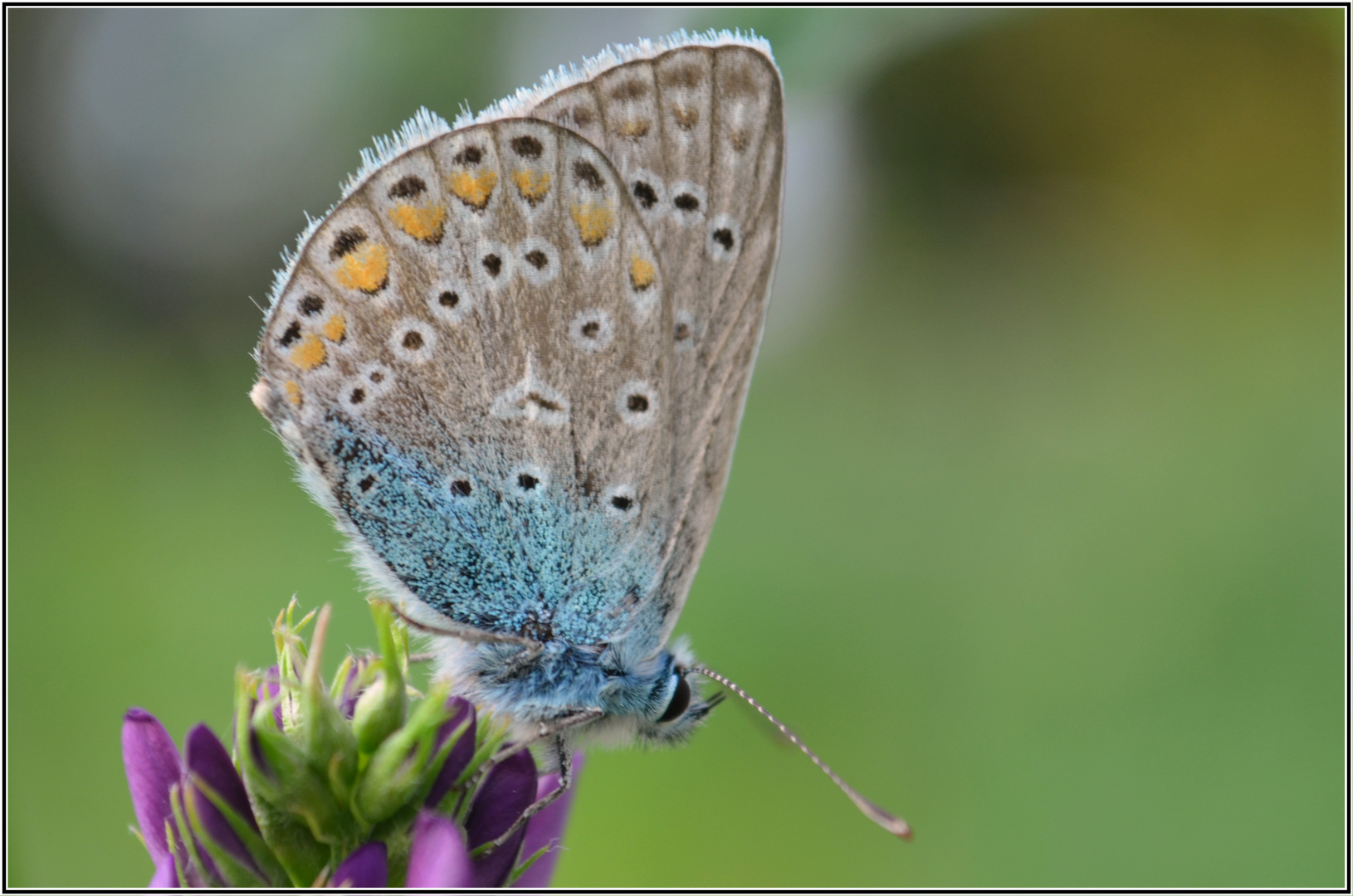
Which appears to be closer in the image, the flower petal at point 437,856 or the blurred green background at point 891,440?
the flower petal at point 437,856

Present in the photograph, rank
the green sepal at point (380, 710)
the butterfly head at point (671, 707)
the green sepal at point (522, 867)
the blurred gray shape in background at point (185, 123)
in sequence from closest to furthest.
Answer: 1. the green sepal at point (380, 710)
2. the green sepal at point (522, 867)
3. the butterfly head at point (671, 707)
4. the blurred gray shape in background at point (185, 123)

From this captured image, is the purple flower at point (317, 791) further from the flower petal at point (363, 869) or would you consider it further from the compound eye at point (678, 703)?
the compound eye at point (678, 703)

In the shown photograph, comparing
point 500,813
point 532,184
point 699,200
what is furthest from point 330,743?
point 699,200

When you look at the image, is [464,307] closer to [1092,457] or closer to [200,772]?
[200,772]

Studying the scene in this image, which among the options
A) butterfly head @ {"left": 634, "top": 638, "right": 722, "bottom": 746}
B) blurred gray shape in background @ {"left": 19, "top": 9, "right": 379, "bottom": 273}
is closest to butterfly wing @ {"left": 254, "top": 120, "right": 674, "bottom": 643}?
butterfly head @ {"left": 634, "top": 638, "right": 722, "bottom": 746}

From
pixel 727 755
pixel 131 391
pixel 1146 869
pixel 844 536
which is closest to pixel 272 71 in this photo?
pixel 131 391

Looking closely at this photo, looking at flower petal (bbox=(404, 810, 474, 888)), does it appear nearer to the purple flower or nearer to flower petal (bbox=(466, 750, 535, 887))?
the purple flower

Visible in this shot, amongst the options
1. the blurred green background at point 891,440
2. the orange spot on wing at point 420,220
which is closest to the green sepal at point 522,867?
the blurred green background at point 891,440

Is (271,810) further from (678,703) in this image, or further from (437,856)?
(678,703)
